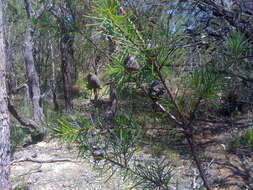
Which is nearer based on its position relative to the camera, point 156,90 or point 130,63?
point 130,63

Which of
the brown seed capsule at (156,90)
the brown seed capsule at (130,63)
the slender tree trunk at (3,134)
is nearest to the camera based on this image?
the brown seed capsule at (130,63)

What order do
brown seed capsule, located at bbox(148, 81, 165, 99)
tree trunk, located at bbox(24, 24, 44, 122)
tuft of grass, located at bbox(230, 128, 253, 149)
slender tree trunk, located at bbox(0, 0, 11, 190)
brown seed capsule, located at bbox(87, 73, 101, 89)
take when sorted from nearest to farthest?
brown seed capsule, located at bbox(148, 81, 165, 99) < tuft of grass, located at bbox(230, 128, 253, 149) < brown seed capsule, located at bbox(87, 73, 101, 89) < slender tree trunk, located at bbox(0, 0, 11, 190) < tree trunk, located at bbox(24, 24, 44, 122)

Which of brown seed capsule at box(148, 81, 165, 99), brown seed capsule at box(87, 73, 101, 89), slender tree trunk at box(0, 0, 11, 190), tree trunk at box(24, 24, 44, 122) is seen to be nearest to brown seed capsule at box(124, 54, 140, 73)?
brown seed capsule at box(148, 81, 165, 99)

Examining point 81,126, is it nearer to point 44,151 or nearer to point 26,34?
point 44,151

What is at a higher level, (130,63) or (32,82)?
(130,63)

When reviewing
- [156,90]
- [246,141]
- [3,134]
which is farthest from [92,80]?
[3,134]

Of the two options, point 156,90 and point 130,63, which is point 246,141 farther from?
point 130,63

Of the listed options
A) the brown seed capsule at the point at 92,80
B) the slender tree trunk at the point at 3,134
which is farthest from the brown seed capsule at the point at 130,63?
the slender tree trunk at the point at 3,134

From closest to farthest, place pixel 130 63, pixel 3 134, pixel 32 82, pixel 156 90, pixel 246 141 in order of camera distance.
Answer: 1. pixel 130 63
2. pixel 156 90
3. pixel 246 141
4. pixel 3 134
5. pixel 32 82

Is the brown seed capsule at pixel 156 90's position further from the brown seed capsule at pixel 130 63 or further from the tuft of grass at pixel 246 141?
the tuft of grass at pixel 246 141

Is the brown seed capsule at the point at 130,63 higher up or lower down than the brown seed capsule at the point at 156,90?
higher up

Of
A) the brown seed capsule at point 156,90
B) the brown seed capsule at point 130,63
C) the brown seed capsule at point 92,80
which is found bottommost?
the brown seed capsule at point 92,80

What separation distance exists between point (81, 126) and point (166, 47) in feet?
1.14

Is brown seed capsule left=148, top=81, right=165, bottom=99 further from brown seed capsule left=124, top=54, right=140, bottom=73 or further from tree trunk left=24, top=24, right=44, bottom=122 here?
tree trunk left=24, top=24, right=44, bottom=122
